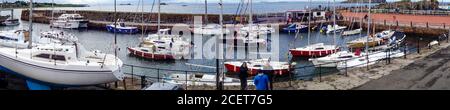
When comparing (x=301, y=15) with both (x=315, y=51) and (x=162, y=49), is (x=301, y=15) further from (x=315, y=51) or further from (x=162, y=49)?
(x=162, y=49)

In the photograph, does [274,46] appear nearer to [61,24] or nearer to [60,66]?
[60,66]

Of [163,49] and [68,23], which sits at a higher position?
[68,23]

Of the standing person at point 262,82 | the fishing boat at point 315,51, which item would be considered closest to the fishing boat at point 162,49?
the fishing boat at point 315,51

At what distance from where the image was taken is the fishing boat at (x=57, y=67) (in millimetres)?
18953

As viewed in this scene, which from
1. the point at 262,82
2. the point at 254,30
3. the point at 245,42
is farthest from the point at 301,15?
the point at 262,82

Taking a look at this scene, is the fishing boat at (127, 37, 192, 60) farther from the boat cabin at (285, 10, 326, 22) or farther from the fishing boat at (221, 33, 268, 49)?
the boat cabin at (285, 10, 326, 22)

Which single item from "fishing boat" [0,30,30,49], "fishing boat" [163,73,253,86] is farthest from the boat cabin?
"fishing boat" [163,73,253,86]

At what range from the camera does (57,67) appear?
62.2ft

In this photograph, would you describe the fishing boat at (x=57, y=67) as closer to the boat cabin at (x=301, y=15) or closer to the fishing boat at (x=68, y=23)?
the boat cabin at (x=301, y=15)

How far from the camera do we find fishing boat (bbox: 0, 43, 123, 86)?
62.2ft
